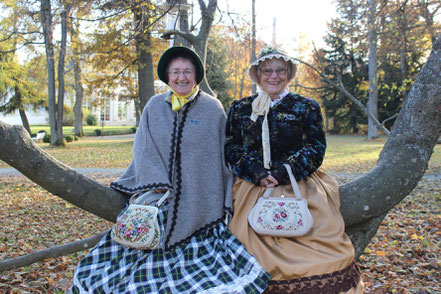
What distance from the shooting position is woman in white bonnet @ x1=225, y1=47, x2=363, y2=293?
2.15 m

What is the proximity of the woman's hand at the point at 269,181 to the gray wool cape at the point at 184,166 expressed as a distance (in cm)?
26

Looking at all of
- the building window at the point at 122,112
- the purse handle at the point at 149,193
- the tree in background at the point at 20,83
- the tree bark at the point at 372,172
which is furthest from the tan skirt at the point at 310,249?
the building window at the point at 122,112

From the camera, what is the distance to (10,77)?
22906 millimetres

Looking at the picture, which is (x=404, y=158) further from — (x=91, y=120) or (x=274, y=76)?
(x=91, y=120)

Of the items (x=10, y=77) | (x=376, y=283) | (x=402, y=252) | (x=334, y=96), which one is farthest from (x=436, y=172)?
(x=10, y=77)

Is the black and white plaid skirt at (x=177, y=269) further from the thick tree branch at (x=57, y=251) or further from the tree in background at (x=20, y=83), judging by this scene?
the tree in background at (x=20, y=83)

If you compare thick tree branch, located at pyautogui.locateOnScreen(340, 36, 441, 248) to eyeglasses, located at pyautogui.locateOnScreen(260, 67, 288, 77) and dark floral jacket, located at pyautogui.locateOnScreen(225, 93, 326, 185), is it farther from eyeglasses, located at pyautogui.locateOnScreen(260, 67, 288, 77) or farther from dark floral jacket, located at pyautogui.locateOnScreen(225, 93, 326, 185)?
eyeglasses, located at pyautogui.locateOnScreen(260, 67, 288, 77)

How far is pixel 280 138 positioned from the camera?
2.75 metres

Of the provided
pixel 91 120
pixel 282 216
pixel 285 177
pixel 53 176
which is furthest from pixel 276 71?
pixel 91 120

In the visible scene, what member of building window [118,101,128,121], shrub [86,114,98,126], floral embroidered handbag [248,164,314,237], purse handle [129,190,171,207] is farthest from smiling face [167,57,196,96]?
building window [118,101,128,121]

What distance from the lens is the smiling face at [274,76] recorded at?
280 centimetres

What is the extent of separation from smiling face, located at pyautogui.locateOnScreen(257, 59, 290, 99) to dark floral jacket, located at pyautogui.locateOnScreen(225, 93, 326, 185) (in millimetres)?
95

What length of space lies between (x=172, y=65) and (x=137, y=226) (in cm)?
121

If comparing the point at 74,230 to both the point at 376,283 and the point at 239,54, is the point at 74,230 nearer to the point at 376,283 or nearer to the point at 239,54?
the point at 376,283
